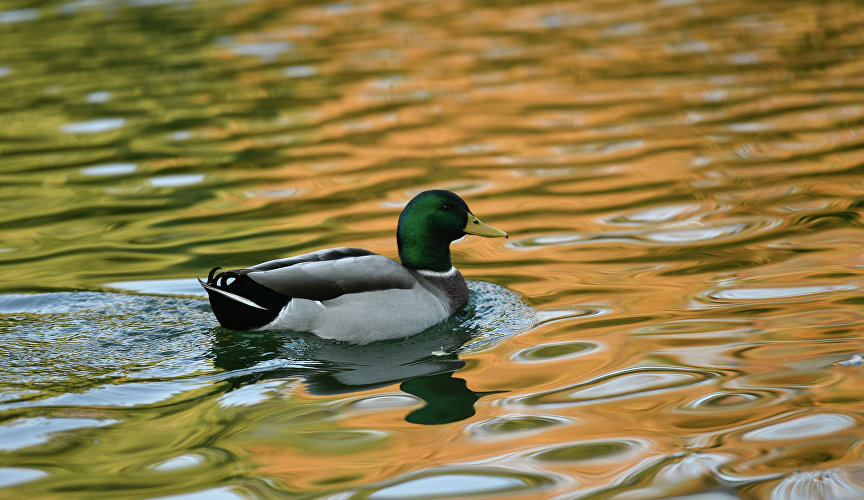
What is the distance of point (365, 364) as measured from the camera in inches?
222

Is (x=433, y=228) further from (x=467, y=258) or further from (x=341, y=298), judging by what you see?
(x=467, y=258)

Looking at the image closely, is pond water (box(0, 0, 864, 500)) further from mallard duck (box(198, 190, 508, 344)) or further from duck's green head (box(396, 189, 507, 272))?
duck's green head (box(396, 189, 507, 272))

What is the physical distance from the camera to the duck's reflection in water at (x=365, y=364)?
5137mm

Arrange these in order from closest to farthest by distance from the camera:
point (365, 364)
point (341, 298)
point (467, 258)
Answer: point (365, 364), point (341, 298), point (467, 258)

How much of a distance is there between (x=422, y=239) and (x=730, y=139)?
428 centimetres

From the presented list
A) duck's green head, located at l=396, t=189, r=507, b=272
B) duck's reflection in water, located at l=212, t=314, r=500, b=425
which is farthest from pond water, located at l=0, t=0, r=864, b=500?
duck's green head, located at l=396, t=189, r=507, b=272

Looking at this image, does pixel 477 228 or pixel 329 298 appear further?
pixel 477 228

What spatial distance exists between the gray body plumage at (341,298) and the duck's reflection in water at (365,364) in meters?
0.07

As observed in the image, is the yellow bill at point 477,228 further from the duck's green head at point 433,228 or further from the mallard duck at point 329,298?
the mallard duck at point 329,298

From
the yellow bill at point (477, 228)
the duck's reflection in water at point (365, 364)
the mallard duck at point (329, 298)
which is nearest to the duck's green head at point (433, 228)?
the yellow bill at point (477, 228)

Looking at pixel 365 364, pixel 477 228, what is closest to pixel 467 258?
pixel 477 228

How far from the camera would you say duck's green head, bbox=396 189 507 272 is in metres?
6.47

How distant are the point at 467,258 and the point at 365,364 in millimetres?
2174

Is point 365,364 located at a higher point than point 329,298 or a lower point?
lower
